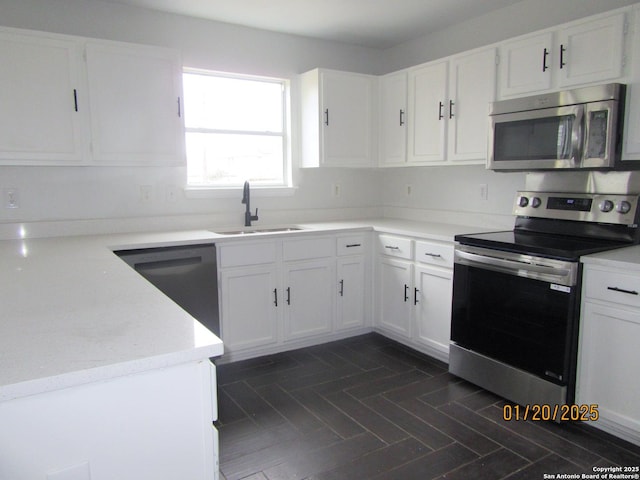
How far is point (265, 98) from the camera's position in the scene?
3.91m

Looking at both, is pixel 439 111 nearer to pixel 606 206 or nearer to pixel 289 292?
pixel 606 206

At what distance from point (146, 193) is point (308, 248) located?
1257 mm

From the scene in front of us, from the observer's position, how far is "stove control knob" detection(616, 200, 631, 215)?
246 centimetres

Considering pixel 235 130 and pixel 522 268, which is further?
pixel 235 130

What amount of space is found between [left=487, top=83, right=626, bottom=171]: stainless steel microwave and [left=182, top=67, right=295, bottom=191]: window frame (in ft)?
5.60

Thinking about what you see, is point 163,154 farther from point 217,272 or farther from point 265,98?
point 265,98

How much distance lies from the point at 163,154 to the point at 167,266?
0.80 metres

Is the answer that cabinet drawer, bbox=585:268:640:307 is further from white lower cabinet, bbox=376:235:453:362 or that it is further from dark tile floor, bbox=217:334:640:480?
white lower cabinet, bbox=376:235:453:362

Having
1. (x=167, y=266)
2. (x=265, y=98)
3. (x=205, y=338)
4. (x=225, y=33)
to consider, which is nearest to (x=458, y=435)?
(x=205, y=338)

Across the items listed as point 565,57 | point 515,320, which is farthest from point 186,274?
point 565,57

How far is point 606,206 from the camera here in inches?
99.9

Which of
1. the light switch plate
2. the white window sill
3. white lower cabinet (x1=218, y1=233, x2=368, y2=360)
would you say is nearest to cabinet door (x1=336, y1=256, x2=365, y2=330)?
white lower cabinet (x1=218, y1=233, x2=368, y2=360)

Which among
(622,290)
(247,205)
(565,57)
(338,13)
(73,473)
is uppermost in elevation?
(338,13)

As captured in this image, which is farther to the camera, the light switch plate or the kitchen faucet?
the kitchen faucet
